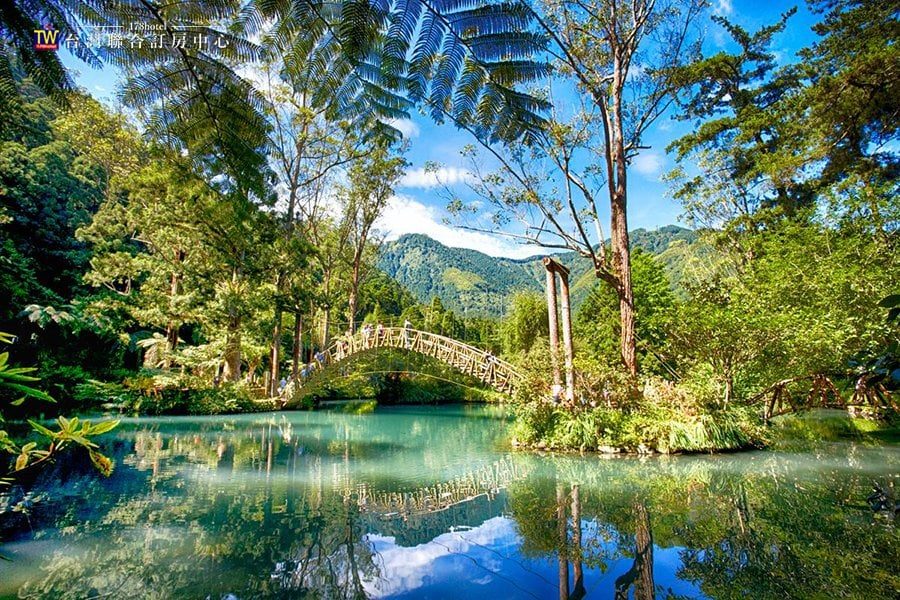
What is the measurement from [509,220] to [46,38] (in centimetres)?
1077

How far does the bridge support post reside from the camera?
30.7 ft

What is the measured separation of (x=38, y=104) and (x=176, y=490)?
81.4 ft

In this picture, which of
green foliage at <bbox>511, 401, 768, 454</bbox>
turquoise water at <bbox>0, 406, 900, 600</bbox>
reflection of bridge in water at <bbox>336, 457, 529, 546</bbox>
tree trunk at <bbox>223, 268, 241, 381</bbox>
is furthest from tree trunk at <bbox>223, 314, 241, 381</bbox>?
reflection of bridge in water at <bbox>336, 457, 529, 546</bbox>

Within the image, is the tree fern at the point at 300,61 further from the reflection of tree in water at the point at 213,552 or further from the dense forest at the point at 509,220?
the reflection of tree in water at the point at 213,552

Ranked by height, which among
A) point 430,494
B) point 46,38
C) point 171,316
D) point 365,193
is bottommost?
point 430,494

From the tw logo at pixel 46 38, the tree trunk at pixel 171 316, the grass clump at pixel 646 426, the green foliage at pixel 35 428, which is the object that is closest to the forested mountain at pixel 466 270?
the tree trunk at pixel 171 316

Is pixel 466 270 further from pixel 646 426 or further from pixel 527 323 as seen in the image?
pixel 646 426

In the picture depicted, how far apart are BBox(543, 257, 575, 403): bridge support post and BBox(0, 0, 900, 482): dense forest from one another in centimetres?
21

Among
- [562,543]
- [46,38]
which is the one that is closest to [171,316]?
[562,543]

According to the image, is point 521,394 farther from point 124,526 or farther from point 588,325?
point 588,325

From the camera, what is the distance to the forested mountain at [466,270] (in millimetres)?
115312

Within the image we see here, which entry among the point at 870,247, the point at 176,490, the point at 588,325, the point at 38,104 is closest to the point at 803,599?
the point at 176,490

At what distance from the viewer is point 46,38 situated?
192 cm

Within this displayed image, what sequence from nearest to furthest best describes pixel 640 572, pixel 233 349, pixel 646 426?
1. pixel 640 572
2. pixel 646 426
3. pixel 233 349
